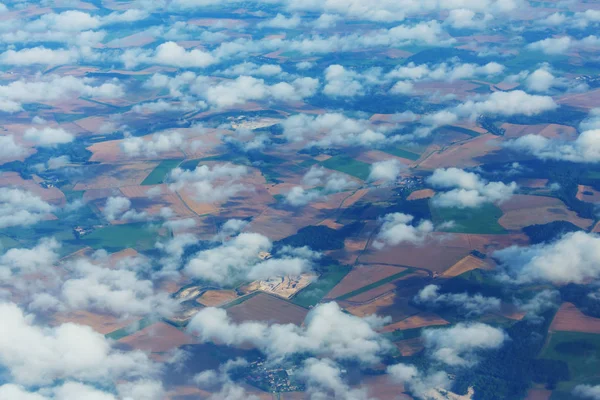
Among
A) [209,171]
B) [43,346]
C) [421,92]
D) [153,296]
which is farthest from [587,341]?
[421,92]

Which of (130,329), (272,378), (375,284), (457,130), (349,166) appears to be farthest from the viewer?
(457,130)

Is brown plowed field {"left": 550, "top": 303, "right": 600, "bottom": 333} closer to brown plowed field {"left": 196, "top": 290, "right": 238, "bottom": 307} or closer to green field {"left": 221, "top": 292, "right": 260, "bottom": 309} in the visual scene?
green field {"left": 221, "top": 292, "right": 260, "bottom": 309}

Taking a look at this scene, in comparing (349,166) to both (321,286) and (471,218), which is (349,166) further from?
(321,286)

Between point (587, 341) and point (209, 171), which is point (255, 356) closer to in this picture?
point (587, 341)

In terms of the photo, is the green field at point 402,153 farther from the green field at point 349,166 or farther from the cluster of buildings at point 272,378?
the cluster of buildings at point 272,378

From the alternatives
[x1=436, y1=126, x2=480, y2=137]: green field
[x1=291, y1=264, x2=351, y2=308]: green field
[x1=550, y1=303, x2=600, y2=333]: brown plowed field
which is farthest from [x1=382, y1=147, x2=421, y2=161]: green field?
[x1=550, y1=303, x2=600, y2=333]: brown plowed field

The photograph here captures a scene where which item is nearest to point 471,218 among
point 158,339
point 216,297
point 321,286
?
point 321,286
